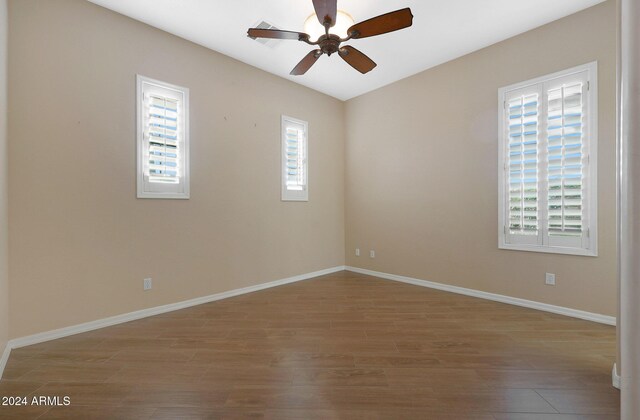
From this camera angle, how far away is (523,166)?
326 centimetres

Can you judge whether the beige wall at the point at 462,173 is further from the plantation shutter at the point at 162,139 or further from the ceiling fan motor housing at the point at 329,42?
the plantation shutter at the point at 162,139

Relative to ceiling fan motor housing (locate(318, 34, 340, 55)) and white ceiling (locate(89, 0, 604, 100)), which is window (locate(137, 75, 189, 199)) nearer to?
white ceiling (locate(89, 0, 604, 100))

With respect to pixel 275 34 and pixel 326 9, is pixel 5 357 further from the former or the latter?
pixel 326 9

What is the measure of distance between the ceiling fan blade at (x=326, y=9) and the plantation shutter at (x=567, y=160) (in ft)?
8.50

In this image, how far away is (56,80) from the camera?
2545 mm

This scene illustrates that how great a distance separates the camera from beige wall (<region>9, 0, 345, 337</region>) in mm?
2426

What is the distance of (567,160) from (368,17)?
257 centimetres

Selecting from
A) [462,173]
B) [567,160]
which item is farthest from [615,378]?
[462,173]

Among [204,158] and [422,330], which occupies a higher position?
[204,158]

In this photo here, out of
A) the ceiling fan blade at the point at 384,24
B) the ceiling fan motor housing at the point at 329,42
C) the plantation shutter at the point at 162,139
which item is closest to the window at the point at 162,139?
the plantation shutter at the point at 162,139

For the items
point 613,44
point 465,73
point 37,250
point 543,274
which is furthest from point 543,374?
point 37,250

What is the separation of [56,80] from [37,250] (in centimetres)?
152

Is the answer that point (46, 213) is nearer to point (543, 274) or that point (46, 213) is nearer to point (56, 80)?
point (56, 80)

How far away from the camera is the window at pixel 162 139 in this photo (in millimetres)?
3030
